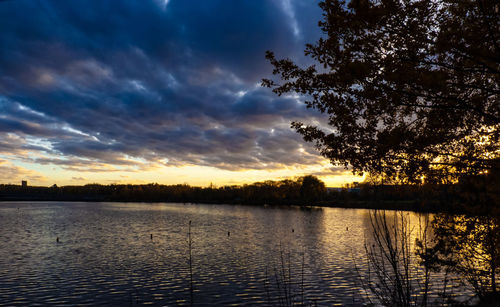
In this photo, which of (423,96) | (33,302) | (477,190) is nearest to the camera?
(423,96)

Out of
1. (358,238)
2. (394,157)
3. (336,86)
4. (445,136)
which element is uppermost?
(336,86)

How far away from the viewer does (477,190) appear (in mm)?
11047

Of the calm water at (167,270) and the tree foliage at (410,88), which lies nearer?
the tree foliage at (410,88)

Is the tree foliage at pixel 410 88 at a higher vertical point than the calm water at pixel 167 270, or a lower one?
higher

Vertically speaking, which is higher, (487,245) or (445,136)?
(445,136)

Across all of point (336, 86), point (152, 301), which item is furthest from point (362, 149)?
point (152, 301)

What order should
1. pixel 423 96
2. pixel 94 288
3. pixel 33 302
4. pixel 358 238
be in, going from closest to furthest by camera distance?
pixel 423 96 → pixel 33 302 → pixel 94 288 → pixel 358 238

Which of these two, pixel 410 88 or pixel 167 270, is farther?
pixel 167 270

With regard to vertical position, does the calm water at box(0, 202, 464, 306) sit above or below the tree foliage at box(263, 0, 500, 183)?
below

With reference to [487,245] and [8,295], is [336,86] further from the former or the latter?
[8,295]

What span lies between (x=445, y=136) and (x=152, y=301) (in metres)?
21.9

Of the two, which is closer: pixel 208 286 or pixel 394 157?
pixel 394 157

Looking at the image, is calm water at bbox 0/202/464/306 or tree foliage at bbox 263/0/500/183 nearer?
tree foliage at bbox 263/0/500/183

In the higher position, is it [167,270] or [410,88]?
[410,88]
